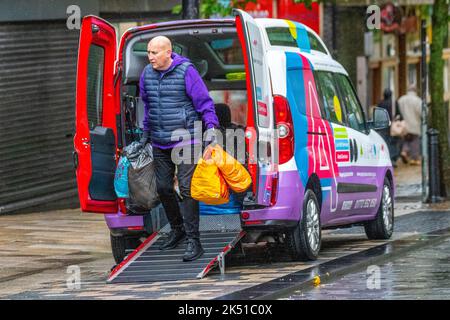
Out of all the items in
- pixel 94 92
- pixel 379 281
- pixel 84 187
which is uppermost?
pixel 94 92

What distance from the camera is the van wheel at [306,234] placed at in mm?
12641

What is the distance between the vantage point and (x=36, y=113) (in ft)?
65.7

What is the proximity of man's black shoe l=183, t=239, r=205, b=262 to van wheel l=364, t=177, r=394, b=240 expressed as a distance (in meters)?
3.58

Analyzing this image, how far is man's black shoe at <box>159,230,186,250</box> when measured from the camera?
12.4 meters

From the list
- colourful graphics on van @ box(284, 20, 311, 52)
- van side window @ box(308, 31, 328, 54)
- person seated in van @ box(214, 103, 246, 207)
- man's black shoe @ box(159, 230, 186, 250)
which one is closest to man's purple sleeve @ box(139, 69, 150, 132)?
person seated in van @ box(214, 103, 246, 207)

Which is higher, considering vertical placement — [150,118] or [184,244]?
[150,118]

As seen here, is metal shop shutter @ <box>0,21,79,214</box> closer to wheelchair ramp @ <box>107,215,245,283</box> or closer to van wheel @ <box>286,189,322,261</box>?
wheelchair ramp @ <box>107,215,245,283</box>

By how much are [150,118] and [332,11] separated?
18.1 m

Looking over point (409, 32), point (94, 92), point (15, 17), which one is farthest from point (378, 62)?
point (94, 92)

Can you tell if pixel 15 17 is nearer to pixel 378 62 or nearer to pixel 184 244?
pixel 184 244

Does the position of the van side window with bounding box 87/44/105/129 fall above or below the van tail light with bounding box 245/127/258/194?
above

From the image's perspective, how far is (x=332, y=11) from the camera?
29828 mm

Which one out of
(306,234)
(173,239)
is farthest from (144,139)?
(306,234)

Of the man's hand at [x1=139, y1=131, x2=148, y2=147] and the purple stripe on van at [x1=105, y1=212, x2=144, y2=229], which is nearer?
the man's hand at [x1=139, y1=131, x2=148, y2=147]
